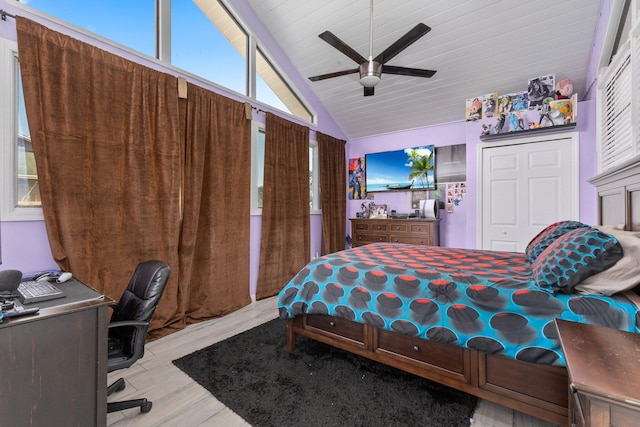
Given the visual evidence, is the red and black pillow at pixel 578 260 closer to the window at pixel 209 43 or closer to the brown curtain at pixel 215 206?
the brown curtain at pixel 215 206

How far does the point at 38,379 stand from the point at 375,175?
15.3 feet

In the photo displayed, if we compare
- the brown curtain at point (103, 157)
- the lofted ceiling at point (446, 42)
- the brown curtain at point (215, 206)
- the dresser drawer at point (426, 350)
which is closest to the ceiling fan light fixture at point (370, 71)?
the lofted ceiling at point (446, 42)

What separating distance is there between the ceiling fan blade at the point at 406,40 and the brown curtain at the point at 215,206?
1.70m

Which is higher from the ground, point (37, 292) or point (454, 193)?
point (454, 193)

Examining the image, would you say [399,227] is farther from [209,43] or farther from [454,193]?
[209,43]

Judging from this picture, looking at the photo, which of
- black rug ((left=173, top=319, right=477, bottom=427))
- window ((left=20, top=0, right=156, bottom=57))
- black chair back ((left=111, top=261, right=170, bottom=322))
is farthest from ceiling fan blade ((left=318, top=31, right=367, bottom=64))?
black rug ((left=173, top=319, right=477, bottom=427))

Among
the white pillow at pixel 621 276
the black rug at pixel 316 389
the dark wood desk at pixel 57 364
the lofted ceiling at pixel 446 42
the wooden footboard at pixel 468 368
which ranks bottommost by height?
the black rug at pixel 316 389

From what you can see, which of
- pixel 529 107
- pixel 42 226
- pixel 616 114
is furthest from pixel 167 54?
pixel 529 107

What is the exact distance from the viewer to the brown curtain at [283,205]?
3.68 meters

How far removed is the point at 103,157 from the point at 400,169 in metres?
4.03

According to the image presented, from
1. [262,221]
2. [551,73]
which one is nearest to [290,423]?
[262,221]

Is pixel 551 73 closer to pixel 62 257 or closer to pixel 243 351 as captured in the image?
pixel 243 351

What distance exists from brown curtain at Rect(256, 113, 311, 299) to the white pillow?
121 inches

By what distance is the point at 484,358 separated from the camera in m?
1.49
